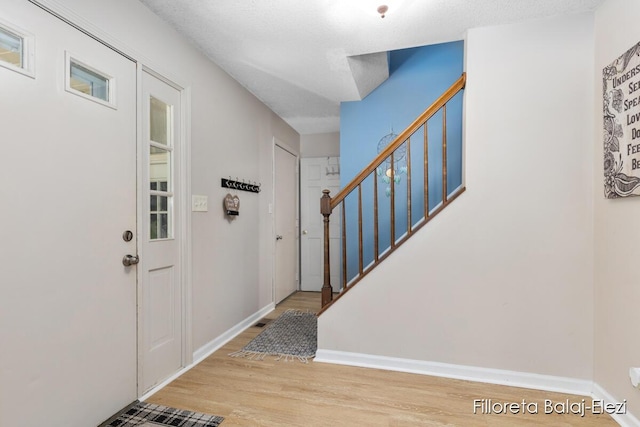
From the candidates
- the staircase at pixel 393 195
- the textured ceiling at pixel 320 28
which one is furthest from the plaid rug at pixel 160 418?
the textured ceiling at pixel 320 28

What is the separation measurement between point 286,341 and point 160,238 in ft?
4.57

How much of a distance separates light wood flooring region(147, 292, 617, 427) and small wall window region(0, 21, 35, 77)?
1.82 meters

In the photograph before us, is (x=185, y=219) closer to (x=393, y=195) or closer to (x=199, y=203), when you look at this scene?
(x=199, y=203)

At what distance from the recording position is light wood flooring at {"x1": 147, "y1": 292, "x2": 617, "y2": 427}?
1641 mm

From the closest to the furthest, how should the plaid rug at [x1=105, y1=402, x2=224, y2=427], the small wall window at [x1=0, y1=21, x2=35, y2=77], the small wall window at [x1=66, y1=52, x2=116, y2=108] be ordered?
the small wall window at [x1=0, y1=21, x2=35, y2=77] < the small wall window at [x1=66, y1=52, x2=116, y2=108] < the plaid rug at [x1=105, y1=402, x2=224, y2=427]

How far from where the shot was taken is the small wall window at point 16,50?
1194 mm

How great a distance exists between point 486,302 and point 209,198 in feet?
7.11

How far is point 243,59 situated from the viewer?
7.82 feet

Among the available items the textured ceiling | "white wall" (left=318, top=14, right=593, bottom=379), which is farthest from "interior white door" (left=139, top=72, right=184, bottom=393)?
"white wall" (left=318, top=14, right=593, bottom=379)

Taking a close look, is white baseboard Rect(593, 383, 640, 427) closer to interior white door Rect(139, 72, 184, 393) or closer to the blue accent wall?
the blue accent wall

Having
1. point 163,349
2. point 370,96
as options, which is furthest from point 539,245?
point 163,349

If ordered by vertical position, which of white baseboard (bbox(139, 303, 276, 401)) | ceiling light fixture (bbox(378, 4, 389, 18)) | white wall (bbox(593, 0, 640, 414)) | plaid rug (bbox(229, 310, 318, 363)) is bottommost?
plaid rug (bbox(229, 310, 318, 363))

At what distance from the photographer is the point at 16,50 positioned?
1.24 m

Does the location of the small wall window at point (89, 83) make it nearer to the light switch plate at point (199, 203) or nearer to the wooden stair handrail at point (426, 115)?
the light switch plate at point (199, 203)
